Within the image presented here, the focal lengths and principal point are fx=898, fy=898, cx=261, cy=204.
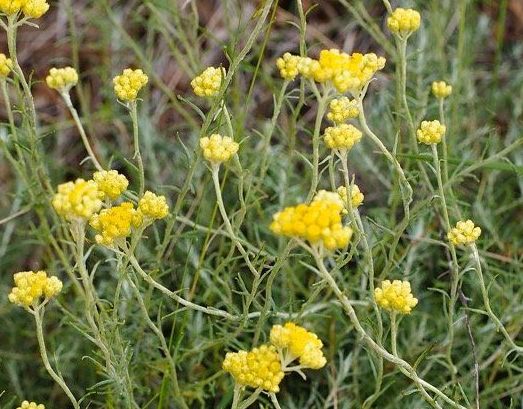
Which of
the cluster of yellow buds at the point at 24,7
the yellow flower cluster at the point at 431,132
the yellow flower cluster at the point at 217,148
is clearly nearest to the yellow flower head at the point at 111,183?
the yellow flower cluster at the point at 217,148

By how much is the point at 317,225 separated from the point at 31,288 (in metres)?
0.58

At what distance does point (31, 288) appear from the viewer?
1630 mm

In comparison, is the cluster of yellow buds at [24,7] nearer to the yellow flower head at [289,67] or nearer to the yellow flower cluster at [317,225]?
the yellow flower head at [289,67]

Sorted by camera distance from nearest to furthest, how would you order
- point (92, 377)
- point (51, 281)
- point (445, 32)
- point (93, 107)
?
point (51, 281), point (92, 377), point (445, 32), point (93, 107)

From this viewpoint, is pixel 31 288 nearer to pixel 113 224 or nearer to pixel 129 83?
pixel 113 224

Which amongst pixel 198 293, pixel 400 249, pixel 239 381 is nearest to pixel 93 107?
pixel 198 293

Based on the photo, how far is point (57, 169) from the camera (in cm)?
307

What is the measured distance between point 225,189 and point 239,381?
57.4 inches

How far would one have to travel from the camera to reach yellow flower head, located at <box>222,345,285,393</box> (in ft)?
4.83

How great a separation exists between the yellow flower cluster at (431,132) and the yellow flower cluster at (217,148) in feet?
1.35

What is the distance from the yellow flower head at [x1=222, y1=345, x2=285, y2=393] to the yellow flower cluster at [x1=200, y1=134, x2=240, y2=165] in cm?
36

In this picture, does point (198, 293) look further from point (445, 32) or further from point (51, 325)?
point (445, 32)

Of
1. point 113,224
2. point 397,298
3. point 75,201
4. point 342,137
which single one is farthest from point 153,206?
point 397,298

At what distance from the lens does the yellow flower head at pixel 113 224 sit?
162 cm
